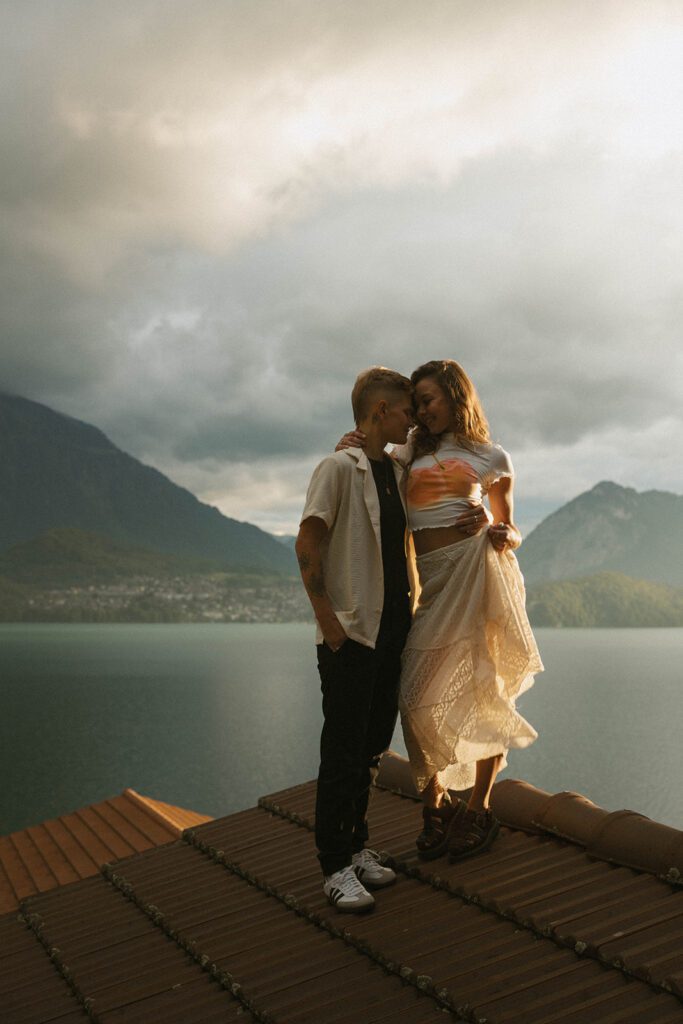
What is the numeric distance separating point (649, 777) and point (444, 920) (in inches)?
2300

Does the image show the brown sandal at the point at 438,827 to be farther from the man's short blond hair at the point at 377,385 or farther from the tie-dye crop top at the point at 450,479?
the man's short blond hair at the point at 377,385

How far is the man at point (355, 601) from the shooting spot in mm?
3250

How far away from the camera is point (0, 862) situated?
10984 mm

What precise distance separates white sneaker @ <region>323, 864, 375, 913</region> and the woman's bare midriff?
1.24 m

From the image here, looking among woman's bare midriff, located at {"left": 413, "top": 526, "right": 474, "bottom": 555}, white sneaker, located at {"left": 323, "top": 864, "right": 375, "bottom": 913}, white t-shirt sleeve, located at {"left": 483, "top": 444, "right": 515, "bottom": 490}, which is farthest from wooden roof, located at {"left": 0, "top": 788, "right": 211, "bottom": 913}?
white t-shirt sleeve, located at {"left": 483, "top": 444, "right": 515, "bottom": 490}

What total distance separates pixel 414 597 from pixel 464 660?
1.00 ft

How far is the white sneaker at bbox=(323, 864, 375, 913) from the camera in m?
3.26

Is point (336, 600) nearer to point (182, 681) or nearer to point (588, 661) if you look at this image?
point (182, 681)

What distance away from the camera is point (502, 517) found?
3598 mm

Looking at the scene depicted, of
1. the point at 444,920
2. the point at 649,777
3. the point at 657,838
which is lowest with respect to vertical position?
the point at 649,777

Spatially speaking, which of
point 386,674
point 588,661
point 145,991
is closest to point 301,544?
point 386,674

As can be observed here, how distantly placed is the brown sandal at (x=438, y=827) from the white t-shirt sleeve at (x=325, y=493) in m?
1.32

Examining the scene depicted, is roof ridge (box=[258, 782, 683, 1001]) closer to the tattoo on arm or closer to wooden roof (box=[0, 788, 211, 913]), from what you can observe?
the tattoo on arm

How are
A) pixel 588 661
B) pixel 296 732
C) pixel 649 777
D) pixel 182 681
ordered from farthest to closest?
pixel 588 661 → pixel 182 681 → pixel 296 732 → pixel 649 777
